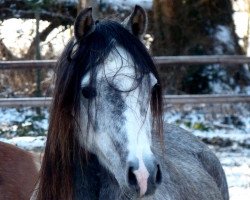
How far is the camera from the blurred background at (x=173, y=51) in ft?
29.2

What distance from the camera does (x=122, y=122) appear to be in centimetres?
245

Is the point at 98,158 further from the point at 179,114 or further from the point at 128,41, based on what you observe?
the point at 179,114

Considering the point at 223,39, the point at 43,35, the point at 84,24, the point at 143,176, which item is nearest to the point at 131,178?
the point at 143,176

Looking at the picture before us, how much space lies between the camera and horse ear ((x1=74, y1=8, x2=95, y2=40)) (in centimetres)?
259

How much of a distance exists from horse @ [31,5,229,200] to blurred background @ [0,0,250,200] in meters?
5.42

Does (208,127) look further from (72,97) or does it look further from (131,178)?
(131,178)

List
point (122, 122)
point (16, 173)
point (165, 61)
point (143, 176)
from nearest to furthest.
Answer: point (143, 176) < point (122, 122) < point (16, 173) < point (165, 61)

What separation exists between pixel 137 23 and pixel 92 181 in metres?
0.69

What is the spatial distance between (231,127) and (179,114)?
750 mm

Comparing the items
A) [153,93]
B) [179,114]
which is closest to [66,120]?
[153,93]

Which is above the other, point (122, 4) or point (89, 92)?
point (122, 4)

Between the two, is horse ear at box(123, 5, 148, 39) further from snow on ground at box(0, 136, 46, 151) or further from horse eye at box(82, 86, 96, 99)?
snow on ground at box(0, 136, 46, 151)

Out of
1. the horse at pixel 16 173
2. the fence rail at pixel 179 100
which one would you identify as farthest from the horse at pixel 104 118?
the fence rail at pixel 179 100

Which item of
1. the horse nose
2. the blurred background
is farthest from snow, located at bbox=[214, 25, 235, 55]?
the horse nose
